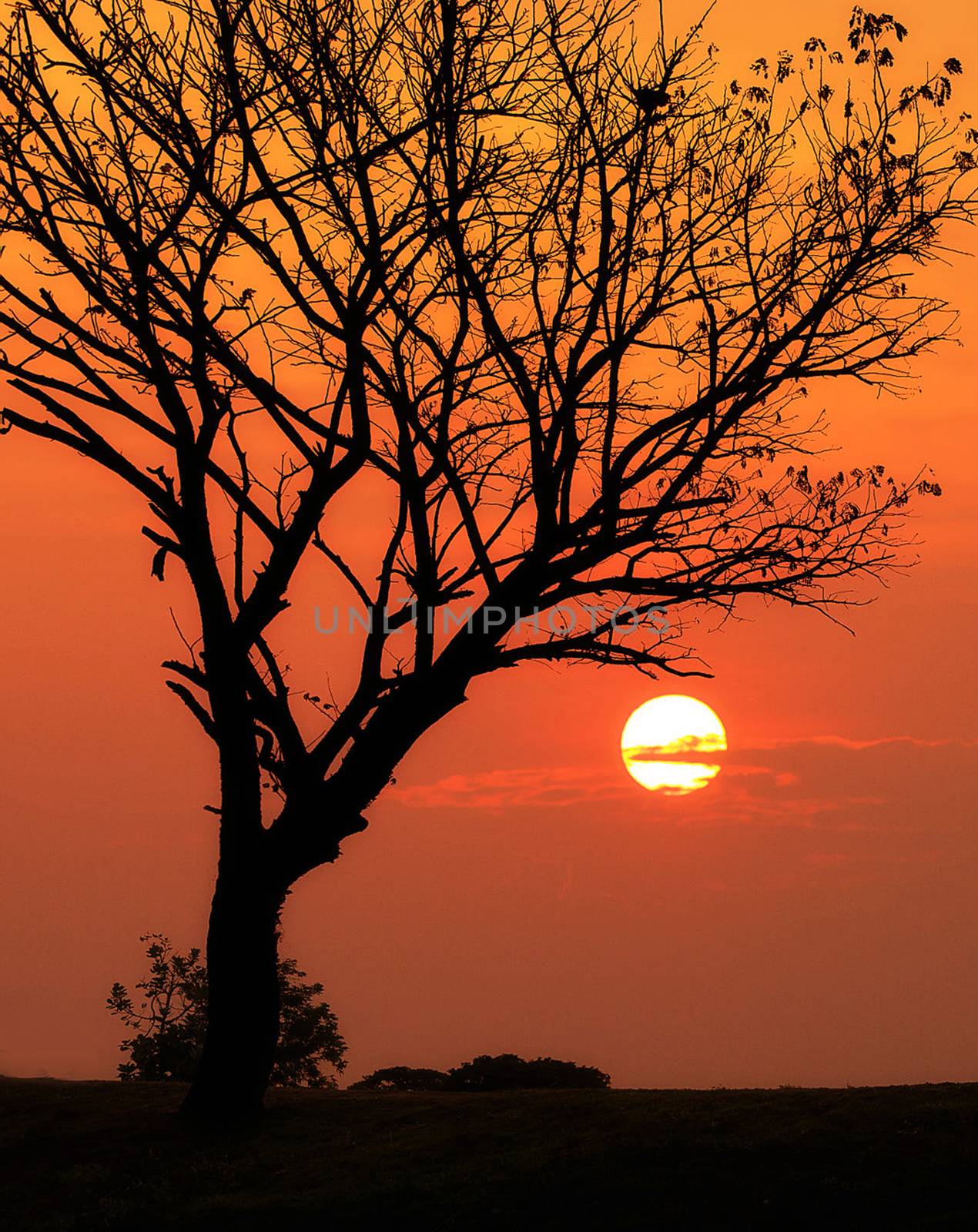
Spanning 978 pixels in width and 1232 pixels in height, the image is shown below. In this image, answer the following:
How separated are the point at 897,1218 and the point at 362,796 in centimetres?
854

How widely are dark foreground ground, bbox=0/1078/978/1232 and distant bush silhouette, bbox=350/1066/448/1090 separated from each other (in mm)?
8230

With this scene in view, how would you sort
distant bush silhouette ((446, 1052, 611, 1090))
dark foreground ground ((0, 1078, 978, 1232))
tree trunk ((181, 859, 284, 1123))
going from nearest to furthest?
dark foreground ground ((0, 1078, 978, 1232)), tree trunk ((181, 859, 284, 1123)), distant bush silhouette ((446, 1052, 611, 1090))

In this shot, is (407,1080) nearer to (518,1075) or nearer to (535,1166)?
(518,1075)

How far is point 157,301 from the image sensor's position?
1858cm

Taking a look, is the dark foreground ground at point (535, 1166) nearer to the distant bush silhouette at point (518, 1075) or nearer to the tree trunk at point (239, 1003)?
the tree trunk at point (239, 1003)

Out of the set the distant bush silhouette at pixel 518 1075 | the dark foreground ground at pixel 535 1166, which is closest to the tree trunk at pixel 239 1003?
the dark foreground ground at pixel 535 1166

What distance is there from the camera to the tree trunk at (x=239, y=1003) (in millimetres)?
18641

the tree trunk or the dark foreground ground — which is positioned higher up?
the tree trunk

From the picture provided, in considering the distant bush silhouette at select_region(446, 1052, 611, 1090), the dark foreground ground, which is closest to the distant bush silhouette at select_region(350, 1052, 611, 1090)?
the distant bush silhouette at select_region(446, 1052, 611, 1090)

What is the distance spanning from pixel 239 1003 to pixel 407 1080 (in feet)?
34.6

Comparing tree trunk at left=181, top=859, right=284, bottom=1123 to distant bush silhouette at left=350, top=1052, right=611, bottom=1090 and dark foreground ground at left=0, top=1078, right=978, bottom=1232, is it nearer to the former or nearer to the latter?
dark foreground ground at left=0, top=1078, right=978, bottom=1232

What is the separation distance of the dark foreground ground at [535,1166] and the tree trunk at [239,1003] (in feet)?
1.88

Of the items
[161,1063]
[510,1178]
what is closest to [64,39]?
[510,1178]

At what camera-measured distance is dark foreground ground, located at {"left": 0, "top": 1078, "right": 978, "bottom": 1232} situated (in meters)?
13.9
